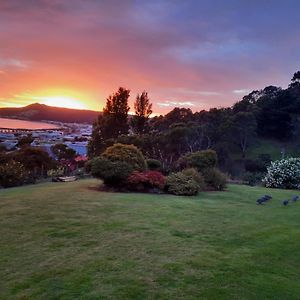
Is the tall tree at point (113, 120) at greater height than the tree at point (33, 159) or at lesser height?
greater

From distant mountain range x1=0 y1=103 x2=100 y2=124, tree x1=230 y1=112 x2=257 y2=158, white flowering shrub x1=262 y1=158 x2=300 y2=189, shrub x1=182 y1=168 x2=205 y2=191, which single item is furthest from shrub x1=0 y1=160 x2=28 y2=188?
distant mountain range x1=0 y1=103 x2=100 y2=124

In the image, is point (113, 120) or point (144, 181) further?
point (113, 120)

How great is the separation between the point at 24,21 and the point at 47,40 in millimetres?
2207

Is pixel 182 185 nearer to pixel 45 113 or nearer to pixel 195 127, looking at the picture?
pixel 195 127

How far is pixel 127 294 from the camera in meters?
4.45

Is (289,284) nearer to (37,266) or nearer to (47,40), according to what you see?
(37,266)

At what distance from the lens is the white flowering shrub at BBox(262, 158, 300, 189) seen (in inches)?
755

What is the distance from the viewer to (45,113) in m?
59.2

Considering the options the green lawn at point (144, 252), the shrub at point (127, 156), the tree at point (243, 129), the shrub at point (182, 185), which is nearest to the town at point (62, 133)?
the tree at point (243, 129)

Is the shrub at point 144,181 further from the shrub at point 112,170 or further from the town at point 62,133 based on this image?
the town at point 62,133

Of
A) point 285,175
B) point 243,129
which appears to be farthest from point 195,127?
point 285,175

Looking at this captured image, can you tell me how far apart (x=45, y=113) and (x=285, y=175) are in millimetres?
46704

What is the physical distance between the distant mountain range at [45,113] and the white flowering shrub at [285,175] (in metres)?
41.0

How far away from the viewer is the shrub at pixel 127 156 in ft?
49.3
